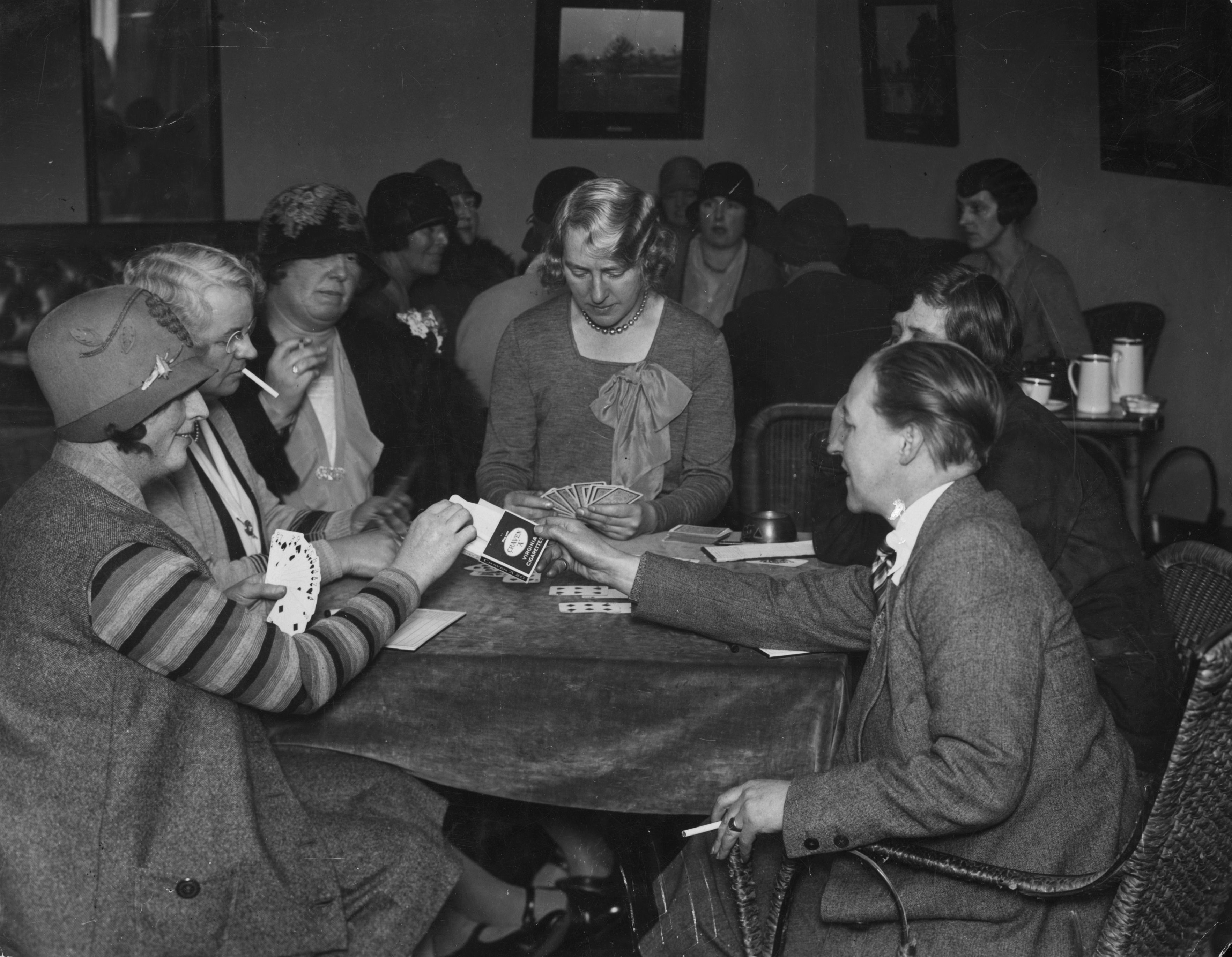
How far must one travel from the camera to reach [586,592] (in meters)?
2.46

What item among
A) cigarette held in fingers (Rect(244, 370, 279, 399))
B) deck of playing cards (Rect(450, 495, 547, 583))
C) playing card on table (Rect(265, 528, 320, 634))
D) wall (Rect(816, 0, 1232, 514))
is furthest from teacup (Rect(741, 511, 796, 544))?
wall (Rect(816, 0, 1232, 514))

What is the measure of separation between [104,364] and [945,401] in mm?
1377

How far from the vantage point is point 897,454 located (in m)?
1.89

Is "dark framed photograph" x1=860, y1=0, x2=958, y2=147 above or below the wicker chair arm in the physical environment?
above

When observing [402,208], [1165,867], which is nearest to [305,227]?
[402,208]

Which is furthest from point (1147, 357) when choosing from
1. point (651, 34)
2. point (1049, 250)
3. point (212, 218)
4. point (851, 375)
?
point (212, 218)

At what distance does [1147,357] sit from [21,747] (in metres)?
4.74

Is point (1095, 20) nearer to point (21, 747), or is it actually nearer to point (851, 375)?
point (851, 375)

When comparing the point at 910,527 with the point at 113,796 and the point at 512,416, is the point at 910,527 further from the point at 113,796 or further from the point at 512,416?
the point at 512,416

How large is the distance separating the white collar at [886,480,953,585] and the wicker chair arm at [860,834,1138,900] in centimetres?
43

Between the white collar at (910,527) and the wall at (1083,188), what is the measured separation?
299 cm

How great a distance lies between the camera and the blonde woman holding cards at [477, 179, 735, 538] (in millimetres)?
3234

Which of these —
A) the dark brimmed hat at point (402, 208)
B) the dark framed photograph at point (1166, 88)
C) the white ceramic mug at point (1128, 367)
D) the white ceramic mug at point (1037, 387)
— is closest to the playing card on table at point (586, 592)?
the dark brimmed hat at point (402, 208)

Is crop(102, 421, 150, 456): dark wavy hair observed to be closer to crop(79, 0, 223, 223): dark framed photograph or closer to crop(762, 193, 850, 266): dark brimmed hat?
crop(79, 0, 223, 223): dark framed photograph
